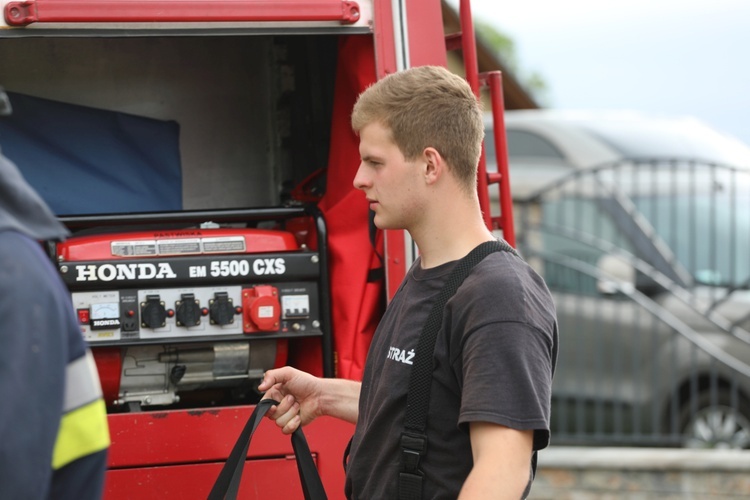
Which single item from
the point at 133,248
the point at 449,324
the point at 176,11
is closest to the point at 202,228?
the point at 133,248

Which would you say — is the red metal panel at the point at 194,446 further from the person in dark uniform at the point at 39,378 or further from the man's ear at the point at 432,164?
the person in dark uniform at the point at 39,378

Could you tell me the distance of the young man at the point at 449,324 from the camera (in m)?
2.15

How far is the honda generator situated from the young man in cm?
116

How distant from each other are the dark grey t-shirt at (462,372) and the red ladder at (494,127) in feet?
4.17

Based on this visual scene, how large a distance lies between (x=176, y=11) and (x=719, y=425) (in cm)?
500

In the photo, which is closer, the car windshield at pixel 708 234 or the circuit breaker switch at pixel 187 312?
the circuit breaker switch at pixel 187 312

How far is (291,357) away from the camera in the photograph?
4047mm

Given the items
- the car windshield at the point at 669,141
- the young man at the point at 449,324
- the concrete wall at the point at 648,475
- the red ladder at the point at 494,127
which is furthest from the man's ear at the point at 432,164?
the car windshield at the point at 669,141

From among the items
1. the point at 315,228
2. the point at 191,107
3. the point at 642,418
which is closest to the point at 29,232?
the point at 315,228

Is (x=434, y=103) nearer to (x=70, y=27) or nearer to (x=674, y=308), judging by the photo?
(x=70, y=27)

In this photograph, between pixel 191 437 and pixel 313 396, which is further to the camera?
pixel 191 437

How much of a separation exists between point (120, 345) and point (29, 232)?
6.76 feet

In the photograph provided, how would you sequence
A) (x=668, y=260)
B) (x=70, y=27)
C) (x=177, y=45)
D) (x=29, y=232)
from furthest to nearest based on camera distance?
(x=668, y=260) → (x=177, y=45) → (x=70, y=27) → (x=29, y=232)

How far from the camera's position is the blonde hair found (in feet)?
7.97
